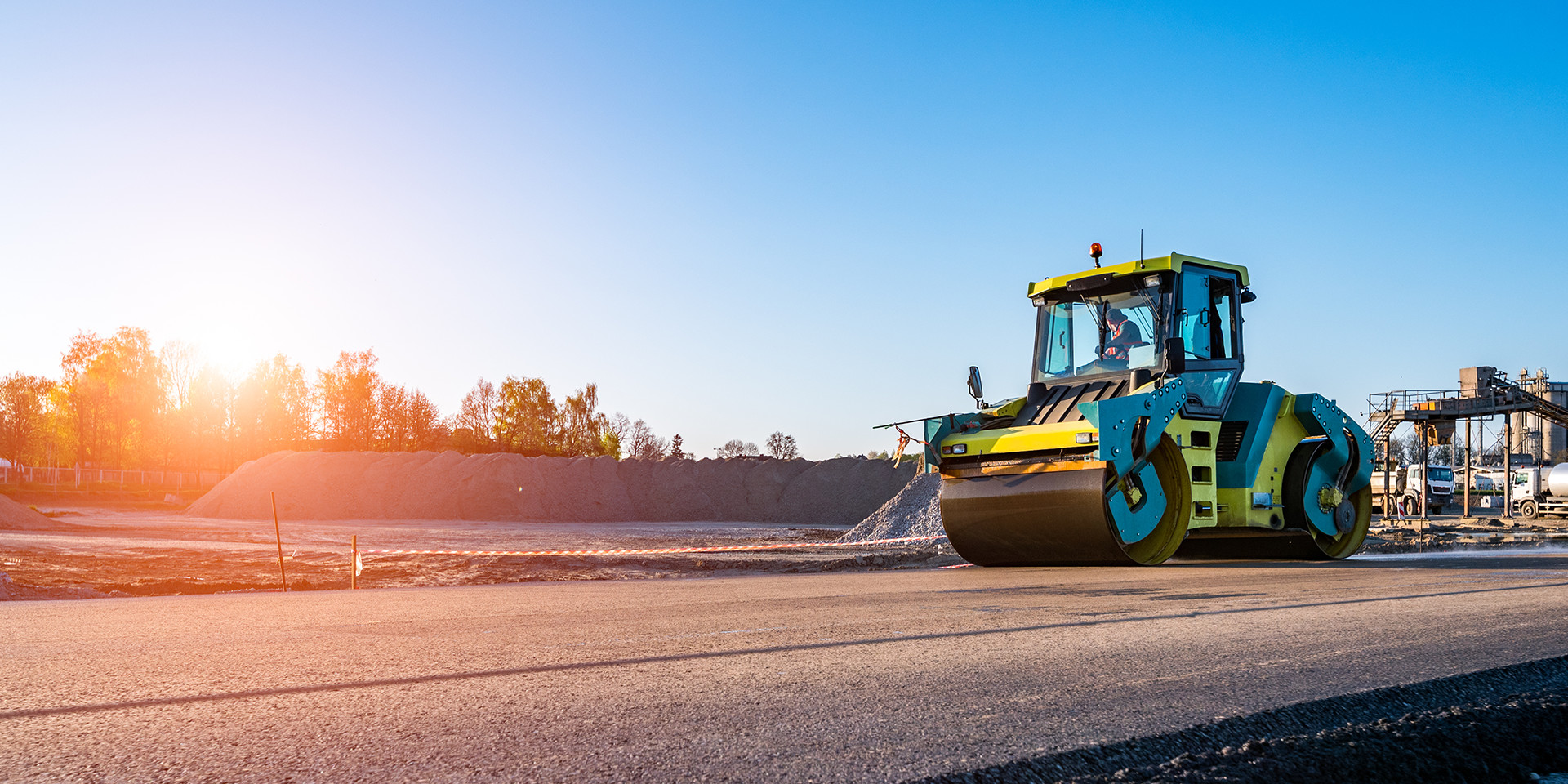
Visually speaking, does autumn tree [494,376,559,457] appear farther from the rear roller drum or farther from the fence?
the rear roller drum

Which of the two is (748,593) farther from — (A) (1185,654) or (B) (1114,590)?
(A) (1185,654)

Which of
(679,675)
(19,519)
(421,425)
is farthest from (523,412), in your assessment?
(679,675)

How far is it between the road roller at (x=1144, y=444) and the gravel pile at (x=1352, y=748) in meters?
7.66

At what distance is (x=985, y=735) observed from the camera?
338cm

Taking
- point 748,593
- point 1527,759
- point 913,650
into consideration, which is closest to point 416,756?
point 913,650

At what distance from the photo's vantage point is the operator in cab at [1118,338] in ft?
43.8

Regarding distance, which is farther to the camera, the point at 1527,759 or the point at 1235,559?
the point at 1235,559

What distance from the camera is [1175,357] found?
12.5 metres

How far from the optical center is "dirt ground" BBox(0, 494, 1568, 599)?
53.8ft

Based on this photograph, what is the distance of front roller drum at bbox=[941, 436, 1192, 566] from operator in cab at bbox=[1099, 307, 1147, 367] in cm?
144

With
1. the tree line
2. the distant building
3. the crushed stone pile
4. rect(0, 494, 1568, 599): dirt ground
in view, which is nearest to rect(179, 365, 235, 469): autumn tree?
the tree line

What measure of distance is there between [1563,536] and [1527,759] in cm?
2747

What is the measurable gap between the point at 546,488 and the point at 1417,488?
130ft

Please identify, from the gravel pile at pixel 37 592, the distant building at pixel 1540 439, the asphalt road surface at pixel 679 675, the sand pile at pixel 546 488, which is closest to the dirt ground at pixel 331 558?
the gravel pile at pixel 37 592
